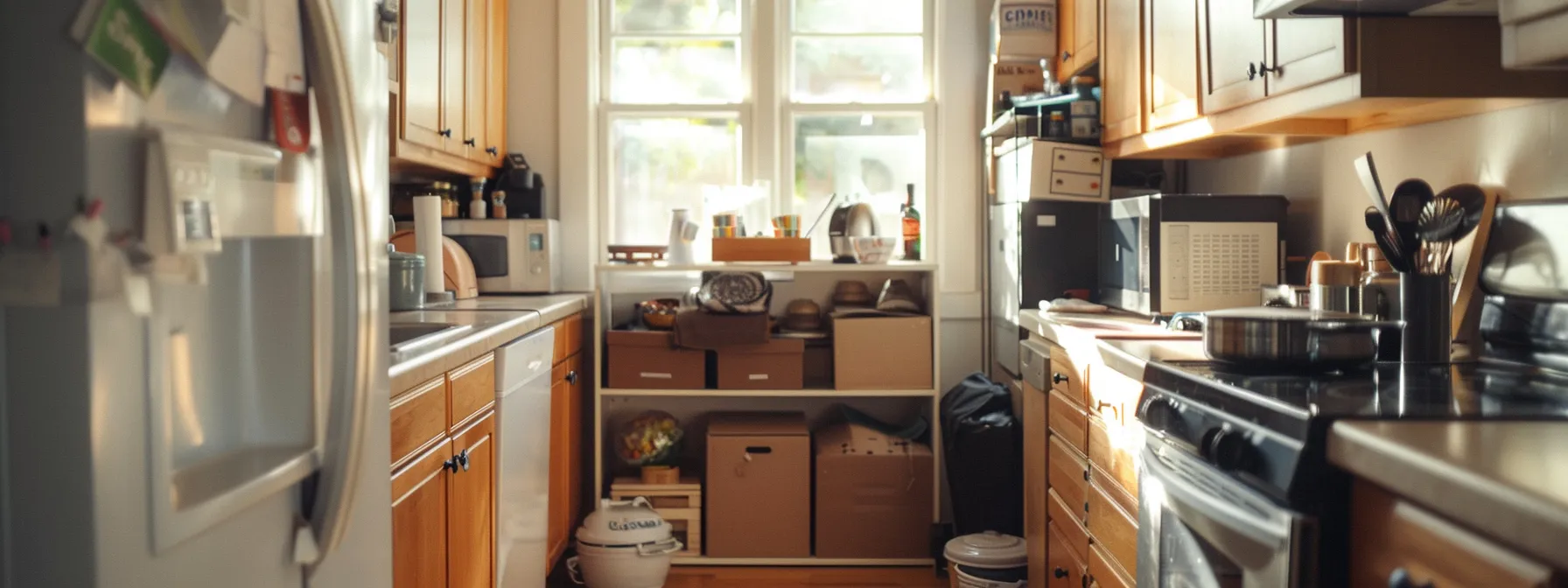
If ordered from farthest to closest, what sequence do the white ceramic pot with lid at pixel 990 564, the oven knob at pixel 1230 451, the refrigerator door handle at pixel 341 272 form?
the white ceramic pot with lid at pixel 990 564
the oven knob at pixel 1230 451
the refrigerator door handle at pixel 341 272

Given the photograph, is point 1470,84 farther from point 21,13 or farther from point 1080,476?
point 21,13

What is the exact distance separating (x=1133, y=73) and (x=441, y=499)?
1.97m

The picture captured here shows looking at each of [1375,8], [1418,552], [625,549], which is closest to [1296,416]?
[1418,552]

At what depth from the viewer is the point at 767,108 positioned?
13.9 ft

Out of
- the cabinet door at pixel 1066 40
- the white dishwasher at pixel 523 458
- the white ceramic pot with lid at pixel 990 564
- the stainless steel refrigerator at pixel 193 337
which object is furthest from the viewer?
the cabinet door at pixel 1066 40

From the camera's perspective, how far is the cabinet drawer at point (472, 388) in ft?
7.64

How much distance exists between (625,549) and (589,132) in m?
1.55

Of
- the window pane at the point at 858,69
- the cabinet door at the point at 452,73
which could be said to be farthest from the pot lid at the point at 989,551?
the cabinet door at the point at 452,73

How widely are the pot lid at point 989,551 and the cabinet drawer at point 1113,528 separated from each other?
0.71 m

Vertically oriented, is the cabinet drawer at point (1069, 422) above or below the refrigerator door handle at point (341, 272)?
below

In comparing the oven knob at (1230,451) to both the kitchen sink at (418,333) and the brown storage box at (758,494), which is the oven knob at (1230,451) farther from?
the brown storage box at (758,494)

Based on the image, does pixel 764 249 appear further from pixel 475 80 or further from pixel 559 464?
pixel 475 80

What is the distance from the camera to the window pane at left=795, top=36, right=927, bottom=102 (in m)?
4.29

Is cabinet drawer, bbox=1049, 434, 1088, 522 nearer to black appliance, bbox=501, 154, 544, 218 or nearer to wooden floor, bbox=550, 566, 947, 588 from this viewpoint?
wooden floor, bbox=550, 566, 947, 588
